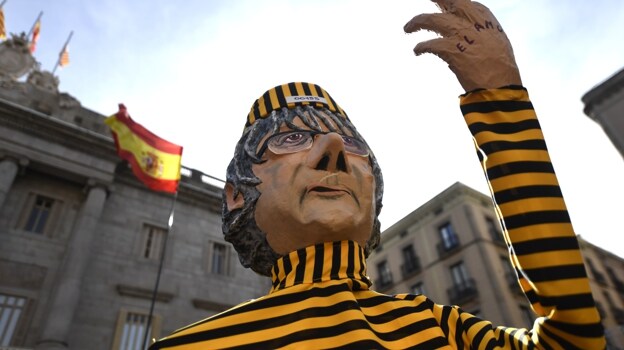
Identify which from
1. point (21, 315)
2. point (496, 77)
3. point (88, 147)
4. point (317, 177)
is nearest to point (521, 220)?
point (496, 77)

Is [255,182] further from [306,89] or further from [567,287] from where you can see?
[567,287]

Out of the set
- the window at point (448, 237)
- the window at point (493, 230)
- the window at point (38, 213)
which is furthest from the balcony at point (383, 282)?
the window at point (38, 213)

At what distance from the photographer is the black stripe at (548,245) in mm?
1359

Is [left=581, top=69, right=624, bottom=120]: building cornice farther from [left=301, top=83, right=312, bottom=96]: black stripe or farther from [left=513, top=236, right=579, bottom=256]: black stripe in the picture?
[left=513, top=236, right=579, bottom=256]: black stripe

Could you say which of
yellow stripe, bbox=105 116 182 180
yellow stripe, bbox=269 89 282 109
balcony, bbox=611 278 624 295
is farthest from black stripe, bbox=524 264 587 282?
balcony, bbox=611 278 624 295

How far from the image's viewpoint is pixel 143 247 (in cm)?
1412

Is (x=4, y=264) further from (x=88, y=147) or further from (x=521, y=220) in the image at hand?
(x=521, y=220)

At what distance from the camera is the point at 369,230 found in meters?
2.24

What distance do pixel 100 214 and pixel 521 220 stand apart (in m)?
14.4

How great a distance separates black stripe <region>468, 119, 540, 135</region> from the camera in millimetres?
1549

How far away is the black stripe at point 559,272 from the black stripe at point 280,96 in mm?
1863

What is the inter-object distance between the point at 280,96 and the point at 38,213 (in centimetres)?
1352

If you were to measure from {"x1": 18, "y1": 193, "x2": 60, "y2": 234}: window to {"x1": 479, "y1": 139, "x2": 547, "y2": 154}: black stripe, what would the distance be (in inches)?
576

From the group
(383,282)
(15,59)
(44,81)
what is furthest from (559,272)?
(383,282)
